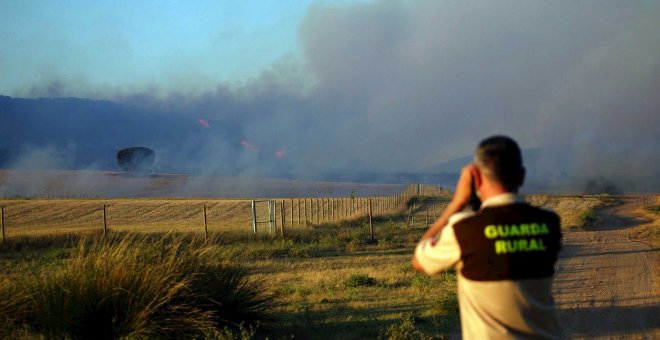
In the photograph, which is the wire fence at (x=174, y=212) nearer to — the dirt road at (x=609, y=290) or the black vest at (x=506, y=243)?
the dirt road at (x=609, y=290)

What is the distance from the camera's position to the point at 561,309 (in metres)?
11.0

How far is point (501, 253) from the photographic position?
3240 millimetres

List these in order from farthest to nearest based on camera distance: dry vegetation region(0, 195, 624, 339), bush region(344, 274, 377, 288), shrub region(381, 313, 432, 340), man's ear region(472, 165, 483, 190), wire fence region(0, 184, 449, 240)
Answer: wire fence region(0, 184, 449, 240) → bush region(344, 274, 377, 288) → dry vegetation region(0, 195, 624, 339) → shrub region(381, 313, 432, 340) → man's ear region(472, 165, 483, 190)

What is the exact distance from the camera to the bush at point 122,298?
7.44 metres

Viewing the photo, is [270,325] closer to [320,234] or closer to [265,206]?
[320,234]

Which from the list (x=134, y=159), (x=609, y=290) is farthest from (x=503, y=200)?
(x=134, y=159)

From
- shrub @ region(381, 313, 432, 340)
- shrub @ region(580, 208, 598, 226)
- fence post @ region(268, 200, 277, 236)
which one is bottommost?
shrub @ region(580, 208, 598, 226)

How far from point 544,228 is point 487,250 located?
12.5 inches

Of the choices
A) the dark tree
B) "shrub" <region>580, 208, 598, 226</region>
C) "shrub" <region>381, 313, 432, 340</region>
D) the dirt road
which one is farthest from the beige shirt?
the dark tree

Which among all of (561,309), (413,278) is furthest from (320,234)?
(561,309)

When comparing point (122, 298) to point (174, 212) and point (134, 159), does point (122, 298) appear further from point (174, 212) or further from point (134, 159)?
point (134, 159)

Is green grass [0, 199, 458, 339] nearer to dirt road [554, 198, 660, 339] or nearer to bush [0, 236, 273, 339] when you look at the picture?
bush [0, 236, 273, 339]

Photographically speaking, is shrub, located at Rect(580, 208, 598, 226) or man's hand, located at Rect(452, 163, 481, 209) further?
shrub, located at Rect(580, 208, 598, 226)

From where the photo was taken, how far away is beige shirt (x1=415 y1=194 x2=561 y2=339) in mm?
3295
